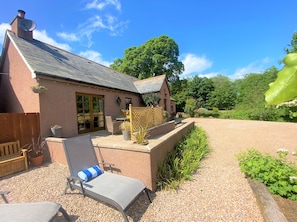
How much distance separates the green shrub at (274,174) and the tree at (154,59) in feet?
81.3

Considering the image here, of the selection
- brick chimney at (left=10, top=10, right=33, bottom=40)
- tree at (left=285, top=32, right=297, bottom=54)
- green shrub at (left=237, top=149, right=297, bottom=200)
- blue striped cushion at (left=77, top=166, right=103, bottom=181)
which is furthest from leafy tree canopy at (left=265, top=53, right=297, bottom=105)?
tree at (left=285, top=32, right=297, bottom=54)

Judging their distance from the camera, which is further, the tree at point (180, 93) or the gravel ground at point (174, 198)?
the tree at point (180, 93)

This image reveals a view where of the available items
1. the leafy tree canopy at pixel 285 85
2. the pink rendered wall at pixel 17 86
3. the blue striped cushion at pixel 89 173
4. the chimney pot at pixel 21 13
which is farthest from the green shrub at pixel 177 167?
the chimney pot at pixel 21 13

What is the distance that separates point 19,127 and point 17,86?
124 inches

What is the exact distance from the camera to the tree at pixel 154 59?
27125 mm

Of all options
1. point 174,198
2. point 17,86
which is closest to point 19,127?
point 17,86

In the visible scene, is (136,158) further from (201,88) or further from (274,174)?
(201,88)

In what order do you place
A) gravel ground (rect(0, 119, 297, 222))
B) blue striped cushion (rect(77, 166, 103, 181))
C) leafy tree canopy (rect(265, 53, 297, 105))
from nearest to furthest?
1. leafy tree canopy (rect(265, 53, 297, 105))
2. gravel ground (rect(0, 119, 297, 222))
3. blue striped cushion (rect(77, 166, 103, 181))

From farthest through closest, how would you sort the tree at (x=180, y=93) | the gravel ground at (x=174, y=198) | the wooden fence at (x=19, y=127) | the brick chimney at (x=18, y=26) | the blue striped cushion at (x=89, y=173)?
1. the tree at (x=180, y=93)
2. the brick chimney at (x=18, y=26)
3. the wooden fence at (x=19, y=127)
4. the blue striped cushion at (x=89, y=173)
5. the gravel ground at (x=174, y=198)

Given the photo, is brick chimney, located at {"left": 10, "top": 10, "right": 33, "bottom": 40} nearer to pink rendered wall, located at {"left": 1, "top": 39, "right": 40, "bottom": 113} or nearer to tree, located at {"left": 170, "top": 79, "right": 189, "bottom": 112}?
pink rendered wall, located at {"left": 1, "top": 39, "right": 40, "bottom": 113}

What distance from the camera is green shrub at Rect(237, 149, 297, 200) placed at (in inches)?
134

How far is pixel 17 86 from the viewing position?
7770mm

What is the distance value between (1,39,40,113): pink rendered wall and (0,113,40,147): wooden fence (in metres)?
0.62

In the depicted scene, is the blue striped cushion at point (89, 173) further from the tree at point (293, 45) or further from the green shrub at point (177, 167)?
the tree at point (293, 45)
